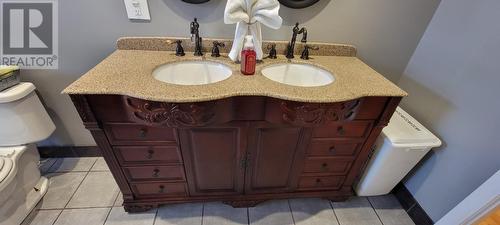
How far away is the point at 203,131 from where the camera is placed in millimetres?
1016

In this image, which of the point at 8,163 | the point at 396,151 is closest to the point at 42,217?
the point at 8,163

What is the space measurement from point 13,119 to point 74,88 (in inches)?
29.8

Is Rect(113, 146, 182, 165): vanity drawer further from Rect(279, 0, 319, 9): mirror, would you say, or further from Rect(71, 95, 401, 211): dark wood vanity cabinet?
Rect(279, 0, 319, 9): mirror

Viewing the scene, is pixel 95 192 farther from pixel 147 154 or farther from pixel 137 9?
pixel 137 9

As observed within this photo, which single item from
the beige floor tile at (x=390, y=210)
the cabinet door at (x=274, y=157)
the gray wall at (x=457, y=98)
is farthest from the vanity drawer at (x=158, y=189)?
the gray wall at (x=457, y=98)

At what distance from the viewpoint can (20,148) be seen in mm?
1250

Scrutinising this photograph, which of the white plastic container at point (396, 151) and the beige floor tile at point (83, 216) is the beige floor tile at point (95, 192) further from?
the white plastic container at point (396, 151)

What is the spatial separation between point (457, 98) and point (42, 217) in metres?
2.48

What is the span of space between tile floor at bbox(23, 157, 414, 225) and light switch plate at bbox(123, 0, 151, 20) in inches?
45.1

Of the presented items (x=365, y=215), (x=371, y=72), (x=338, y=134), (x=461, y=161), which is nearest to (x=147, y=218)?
(x=338, y=134)

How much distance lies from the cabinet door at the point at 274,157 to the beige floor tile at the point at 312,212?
18 centimetres

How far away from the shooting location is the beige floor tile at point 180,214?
4.25 feet

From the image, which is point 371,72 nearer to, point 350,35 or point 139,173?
point 350,35

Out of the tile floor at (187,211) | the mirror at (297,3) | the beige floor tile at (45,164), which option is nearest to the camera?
the mirror at (297,3)
